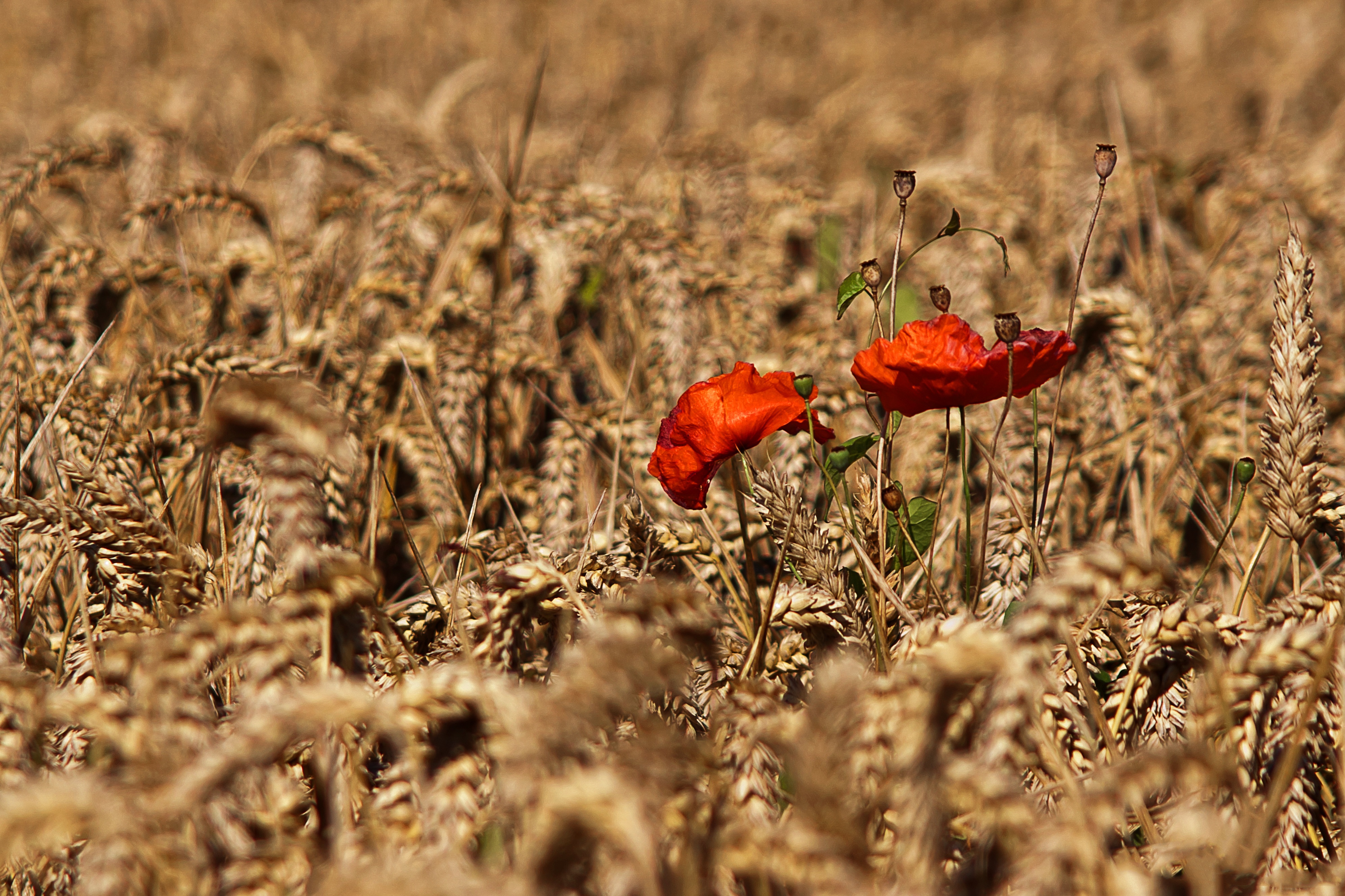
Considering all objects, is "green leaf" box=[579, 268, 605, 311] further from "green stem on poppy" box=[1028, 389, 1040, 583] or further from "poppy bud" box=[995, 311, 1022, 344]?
"poppy bud" box=[995, 311, 1022, 344]

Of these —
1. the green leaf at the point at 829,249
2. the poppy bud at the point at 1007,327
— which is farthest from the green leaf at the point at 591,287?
the poppy bud at the point at 1007,327

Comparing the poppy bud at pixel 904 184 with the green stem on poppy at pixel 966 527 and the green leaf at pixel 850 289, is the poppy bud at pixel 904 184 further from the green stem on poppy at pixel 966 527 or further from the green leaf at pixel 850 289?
the green stem on poppy at pixel 966 527

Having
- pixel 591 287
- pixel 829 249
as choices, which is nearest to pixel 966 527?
pixel 591 287

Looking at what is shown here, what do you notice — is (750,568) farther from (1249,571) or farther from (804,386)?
(1249,571)

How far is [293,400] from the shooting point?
26.2 inches

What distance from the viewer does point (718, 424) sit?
1.08 meters

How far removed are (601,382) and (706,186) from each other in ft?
A: 3.15

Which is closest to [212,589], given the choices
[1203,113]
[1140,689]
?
[1140,689]

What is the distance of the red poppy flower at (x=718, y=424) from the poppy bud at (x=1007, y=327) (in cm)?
20

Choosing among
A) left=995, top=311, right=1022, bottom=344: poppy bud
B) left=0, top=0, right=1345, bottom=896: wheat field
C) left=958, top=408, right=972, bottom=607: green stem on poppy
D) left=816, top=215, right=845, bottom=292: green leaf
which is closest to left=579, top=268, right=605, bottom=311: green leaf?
left=0, top=0, right=1345, bottom=896: wheat field

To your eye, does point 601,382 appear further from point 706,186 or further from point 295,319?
point 706,186

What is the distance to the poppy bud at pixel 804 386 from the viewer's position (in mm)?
1006

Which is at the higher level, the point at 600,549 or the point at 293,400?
the point at 293,400

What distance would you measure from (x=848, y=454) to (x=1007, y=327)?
0.69ft
